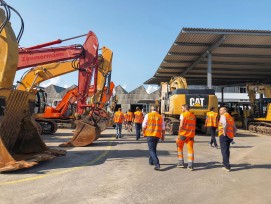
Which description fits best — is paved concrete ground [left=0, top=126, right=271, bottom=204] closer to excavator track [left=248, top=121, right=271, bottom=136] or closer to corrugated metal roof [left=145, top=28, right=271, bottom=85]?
excavator track [left=248, top=121, right=271, bottom=136]

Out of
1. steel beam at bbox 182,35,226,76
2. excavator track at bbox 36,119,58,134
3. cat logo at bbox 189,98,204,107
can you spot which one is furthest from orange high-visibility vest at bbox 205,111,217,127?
steel beam at bbox 182,35,226,76

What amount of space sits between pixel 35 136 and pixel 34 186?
11.2 ft

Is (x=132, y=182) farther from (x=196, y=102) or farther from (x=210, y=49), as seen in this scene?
(x=210, y=49)

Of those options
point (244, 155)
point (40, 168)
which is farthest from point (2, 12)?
point (244, 155)

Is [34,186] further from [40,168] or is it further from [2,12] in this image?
[2,12]

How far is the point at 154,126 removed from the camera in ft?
27.2

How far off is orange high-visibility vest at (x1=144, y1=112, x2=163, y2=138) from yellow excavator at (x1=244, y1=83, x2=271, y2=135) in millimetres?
Result: 14843

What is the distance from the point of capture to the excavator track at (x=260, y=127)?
2115 cm

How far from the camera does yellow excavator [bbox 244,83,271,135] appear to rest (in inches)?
850

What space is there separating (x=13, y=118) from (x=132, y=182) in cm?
384

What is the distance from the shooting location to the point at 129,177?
709 centimetres

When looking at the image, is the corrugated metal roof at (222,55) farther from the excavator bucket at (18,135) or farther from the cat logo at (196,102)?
the excavator bucket at (18,135)

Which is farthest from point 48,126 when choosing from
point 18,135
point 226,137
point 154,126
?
point 226,137

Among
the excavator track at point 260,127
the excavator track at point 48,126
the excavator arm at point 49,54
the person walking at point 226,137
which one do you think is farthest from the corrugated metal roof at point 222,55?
the person walking at point 226,137
